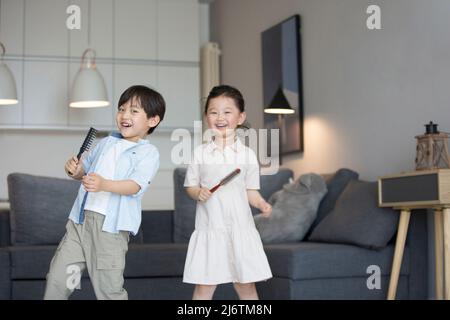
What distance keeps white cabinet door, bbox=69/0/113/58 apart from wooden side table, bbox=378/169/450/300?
3.34 metres

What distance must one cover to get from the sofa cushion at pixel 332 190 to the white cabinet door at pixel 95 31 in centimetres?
272

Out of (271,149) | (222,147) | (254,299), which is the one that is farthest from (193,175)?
(271,149)

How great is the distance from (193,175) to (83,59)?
3564 mm

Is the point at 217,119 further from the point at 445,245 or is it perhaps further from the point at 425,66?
the point at 425,66

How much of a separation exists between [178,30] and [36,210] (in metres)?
2.88

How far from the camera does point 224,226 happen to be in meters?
2.84

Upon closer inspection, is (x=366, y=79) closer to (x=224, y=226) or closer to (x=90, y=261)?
(x=224, y=226)

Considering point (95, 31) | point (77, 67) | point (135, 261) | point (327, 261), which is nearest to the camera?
point (327, 261)

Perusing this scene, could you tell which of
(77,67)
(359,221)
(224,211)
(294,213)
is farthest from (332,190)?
(77,67)

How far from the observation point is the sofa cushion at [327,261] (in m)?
3.57

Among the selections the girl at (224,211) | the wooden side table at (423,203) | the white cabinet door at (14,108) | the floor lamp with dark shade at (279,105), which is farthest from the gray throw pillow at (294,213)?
the white cabinet door at (14,108)

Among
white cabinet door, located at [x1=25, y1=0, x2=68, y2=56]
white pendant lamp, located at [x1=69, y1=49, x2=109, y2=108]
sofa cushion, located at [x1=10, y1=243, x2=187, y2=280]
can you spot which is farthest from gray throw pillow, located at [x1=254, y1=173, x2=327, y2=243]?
white cabinet door, located at [x1=25, y1=0, x2=68, y2=56]

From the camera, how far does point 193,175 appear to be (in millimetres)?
2904

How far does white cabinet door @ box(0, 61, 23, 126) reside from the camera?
6027 mm
